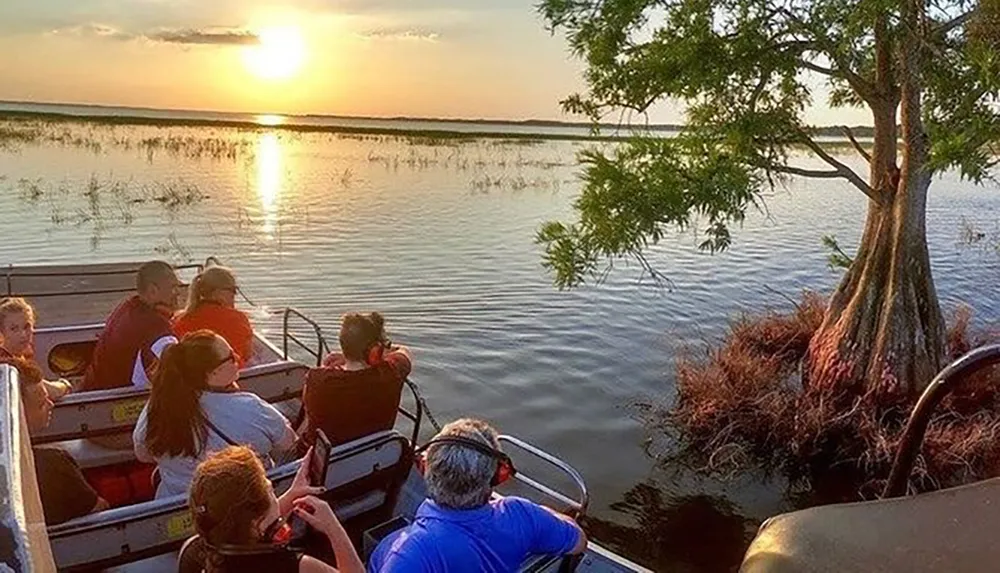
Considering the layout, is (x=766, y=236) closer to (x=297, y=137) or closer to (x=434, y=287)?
(x=434, y=287)

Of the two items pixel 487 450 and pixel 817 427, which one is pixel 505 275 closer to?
pixel 817 427

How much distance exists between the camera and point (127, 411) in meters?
6.69

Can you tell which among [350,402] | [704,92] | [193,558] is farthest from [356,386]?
[704,92]

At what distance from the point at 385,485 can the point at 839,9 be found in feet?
22.4

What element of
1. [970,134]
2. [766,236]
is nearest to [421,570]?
[970,134]

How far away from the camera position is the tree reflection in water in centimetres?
849

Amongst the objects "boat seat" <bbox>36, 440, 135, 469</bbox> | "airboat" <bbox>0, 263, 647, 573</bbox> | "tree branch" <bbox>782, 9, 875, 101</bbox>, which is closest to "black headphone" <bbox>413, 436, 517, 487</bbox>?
"airboat" <bbox>0, 263, 647, 573</bbox>

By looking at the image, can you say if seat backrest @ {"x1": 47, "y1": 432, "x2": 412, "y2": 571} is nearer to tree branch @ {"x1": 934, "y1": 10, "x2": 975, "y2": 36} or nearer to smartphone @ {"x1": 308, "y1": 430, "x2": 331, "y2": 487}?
smartphone @ {"x1": 308, "y1": 430, "x2": 331, "y2": 487}

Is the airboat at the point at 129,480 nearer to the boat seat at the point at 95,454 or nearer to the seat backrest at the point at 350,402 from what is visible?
the boat seat at the point at 95,454

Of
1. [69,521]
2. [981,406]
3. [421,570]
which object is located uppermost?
[421,570]

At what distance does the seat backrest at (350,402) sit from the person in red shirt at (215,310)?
63.5 inches

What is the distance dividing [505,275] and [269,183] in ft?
71.1

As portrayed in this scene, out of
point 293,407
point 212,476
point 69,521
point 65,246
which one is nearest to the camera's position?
point 212,476

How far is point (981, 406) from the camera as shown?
1102 centimetres
